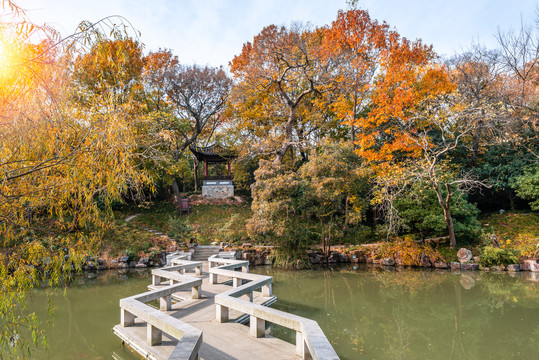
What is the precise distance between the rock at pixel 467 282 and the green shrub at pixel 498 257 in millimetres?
1174

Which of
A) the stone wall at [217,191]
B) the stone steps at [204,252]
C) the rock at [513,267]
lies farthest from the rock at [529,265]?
the stone wall at [217,191]

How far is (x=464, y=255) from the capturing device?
855 centimetres

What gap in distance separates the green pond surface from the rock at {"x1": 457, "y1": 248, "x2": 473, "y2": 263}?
2.23 ft

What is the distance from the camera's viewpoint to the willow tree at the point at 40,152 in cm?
208

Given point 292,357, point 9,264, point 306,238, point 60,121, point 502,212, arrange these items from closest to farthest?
point 9,264 < point 60,121 < point 292,357 < point 306,238 < point 502,212

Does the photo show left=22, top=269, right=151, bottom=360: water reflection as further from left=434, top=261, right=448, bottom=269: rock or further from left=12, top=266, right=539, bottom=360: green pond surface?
left=434, top=261, right=448, bottom=269: rock

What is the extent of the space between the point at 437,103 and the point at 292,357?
10.5m

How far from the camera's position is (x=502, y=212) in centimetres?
1161

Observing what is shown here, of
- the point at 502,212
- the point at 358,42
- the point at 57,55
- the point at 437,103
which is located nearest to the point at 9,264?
the point at 57,55

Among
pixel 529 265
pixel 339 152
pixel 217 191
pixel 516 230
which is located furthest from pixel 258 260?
pixel 516 230

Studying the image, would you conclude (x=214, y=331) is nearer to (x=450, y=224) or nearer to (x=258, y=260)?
(x=258, y=260)

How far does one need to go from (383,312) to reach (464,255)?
5.14 metres

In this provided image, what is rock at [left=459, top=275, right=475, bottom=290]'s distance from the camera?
6698mm

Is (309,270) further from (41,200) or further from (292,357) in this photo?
(41,200)
